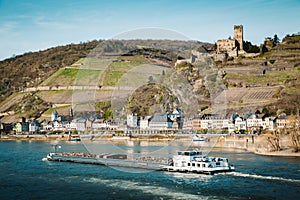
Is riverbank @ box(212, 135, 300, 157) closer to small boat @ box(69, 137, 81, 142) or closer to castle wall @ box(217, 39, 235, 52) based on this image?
small boat @ box(69, 137, 81, 142)

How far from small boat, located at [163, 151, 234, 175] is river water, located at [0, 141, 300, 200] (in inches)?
28.8

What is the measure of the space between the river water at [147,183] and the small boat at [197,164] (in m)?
0.73

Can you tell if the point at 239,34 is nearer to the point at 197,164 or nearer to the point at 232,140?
the point at 232,140

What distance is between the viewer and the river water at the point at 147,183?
22.1 metres

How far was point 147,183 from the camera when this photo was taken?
25.1m

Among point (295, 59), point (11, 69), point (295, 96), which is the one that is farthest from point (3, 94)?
point (295, 96)

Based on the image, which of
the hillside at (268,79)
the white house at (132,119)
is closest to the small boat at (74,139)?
the white house at (132,119)

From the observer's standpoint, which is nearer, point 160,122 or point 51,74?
point 160,122

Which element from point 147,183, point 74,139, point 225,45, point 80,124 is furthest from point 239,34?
point 147,183

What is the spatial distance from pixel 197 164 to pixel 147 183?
5380mm

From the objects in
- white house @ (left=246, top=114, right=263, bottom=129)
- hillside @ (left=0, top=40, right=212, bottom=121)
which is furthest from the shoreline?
hillside @ (left=0, top=40, right=212, bottom=121)

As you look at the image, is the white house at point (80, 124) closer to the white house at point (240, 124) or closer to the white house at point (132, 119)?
the white house at point (132, 119)

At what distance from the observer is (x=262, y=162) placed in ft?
108

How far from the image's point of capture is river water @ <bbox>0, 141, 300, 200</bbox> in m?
22.1
